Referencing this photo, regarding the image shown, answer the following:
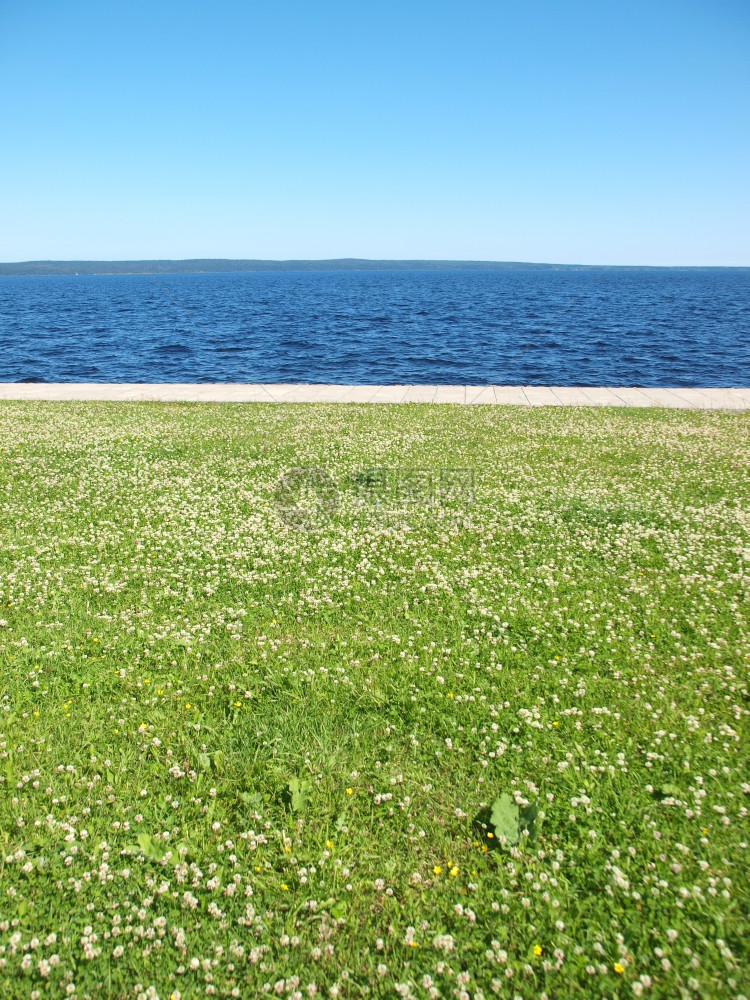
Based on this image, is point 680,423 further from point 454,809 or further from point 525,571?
point 454,809

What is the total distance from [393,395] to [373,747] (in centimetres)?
2080

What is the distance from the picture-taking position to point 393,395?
25359mm

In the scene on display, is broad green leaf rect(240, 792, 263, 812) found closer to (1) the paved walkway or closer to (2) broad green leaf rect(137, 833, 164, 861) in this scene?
(2) broad green leaf rect(137, 833, 164, 861)

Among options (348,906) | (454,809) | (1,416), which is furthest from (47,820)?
(1,416)

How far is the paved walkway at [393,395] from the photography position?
23.7 meters

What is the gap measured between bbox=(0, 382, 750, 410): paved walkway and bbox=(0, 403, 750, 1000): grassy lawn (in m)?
12.4

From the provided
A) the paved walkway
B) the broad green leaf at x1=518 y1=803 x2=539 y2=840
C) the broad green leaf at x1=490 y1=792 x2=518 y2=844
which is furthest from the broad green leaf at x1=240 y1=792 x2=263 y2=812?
the paved walkway

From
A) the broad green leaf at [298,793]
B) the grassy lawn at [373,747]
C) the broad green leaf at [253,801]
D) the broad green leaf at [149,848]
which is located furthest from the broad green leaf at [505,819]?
the broad green leaf at [149,848]

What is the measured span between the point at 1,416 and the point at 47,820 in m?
19.1

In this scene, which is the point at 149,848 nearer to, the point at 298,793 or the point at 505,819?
the point at 298,793

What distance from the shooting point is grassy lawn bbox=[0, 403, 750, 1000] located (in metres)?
3.90

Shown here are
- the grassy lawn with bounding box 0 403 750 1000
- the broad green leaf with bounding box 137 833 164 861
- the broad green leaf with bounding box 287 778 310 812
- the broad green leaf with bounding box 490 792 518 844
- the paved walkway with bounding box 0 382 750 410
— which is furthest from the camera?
the paved walkway with bounding box 0 382 750 410

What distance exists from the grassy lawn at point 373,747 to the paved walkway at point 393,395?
40.6 feet

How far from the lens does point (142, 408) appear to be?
22047 mm
